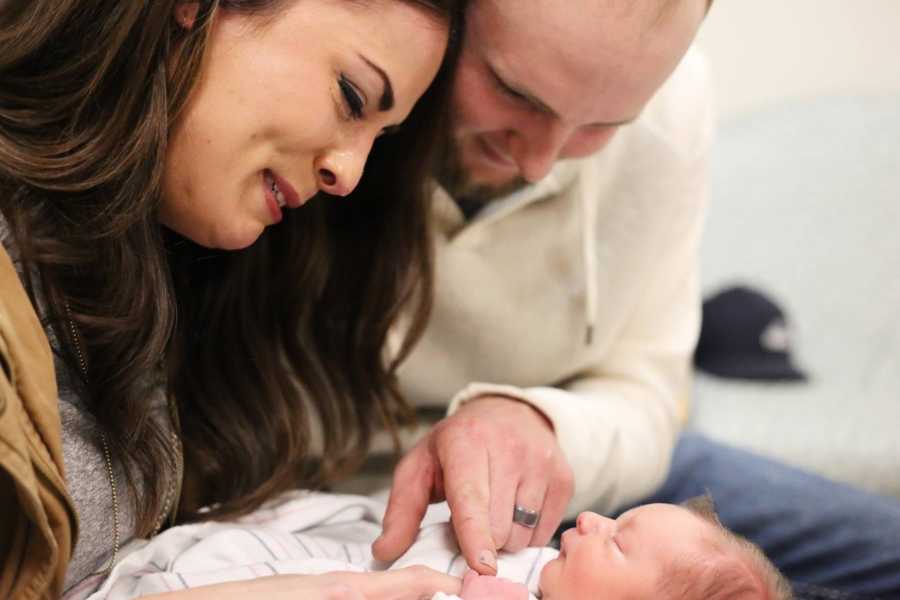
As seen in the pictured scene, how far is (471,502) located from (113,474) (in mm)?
334

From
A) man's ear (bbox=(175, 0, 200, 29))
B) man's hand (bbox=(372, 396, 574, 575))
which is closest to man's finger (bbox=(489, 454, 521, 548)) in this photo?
man's hand (bbox=(372, 396, 574, 575))

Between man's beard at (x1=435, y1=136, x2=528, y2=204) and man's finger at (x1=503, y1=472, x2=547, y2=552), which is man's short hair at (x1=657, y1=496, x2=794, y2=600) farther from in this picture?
man's beard at (x1=435, y1=136, x2=528, y2=204)

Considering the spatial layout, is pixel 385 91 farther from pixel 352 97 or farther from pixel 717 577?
pixel 717 577

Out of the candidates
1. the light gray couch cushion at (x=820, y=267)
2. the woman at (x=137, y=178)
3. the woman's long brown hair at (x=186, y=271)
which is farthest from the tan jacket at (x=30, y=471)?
the light gray couch cushion at (x=820, y=267)

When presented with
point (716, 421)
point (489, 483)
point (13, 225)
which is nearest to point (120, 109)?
point (13, 225)

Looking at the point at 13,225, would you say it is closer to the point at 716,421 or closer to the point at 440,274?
the point at 440,274

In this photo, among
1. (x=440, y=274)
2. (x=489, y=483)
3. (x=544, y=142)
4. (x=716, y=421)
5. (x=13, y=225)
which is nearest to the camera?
(x=13, y=225)

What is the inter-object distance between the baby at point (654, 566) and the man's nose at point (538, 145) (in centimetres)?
40

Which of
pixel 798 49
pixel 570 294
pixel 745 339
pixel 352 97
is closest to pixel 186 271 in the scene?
pixel 352 97

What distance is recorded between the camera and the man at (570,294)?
3.32 ft

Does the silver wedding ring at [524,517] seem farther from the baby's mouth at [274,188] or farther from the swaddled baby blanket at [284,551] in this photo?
the baby's mouth at [274,188]

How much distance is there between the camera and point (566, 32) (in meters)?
0.99

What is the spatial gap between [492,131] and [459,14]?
0.16m

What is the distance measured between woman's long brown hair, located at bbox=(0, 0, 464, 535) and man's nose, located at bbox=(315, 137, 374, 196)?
136 millimetres
